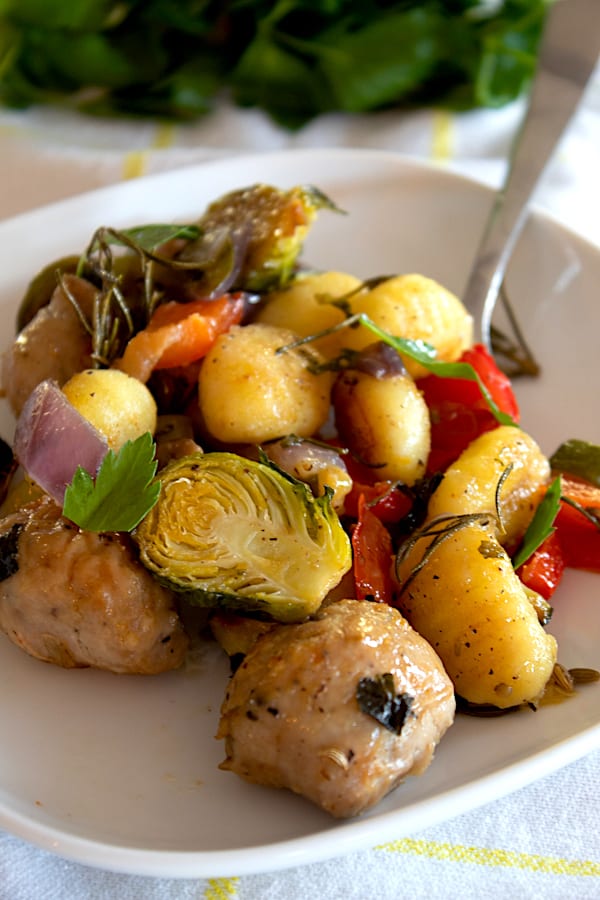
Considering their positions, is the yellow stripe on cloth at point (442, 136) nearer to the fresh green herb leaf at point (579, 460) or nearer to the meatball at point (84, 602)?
the fresh green herb leaf at point (579, 460)

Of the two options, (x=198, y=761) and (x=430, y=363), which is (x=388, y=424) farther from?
(x=198, y=761)

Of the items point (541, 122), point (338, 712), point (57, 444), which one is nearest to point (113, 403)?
point (57, 444)

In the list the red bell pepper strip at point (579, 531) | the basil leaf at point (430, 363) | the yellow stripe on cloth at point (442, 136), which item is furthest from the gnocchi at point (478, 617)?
the yellow stripe on cloth at point (442, 136)

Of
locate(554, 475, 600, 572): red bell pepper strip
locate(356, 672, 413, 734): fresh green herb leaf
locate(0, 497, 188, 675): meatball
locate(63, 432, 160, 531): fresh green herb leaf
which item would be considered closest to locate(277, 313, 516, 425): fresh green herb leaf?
locate(554, 475, 600, 572): red bell pepper strip

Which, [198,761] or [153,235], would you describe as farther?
[153,235]

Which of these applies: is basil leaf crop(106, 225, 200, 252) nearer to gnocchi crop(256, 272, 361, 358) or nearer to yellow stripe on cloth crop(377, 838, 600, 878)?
gnocchi crop(256, 272, 361, 358)
